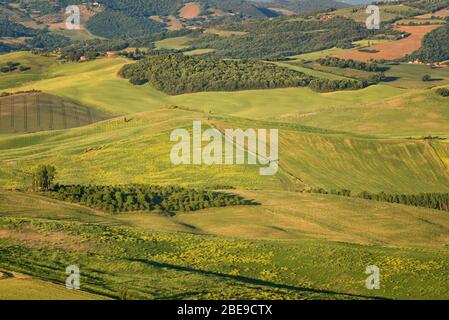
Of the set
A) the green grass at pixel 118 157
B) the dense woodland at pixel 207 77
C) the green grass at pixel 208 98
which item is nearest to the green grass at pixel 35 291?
the green grass at pixel 118 157

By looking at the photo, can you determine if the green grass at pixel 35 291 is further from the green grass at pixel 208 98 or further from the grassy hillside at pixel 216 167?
the green grass at pixel 208 98

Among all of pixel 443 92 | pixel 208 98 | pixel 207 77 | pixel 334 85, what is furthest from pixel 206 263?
pixel 207 77

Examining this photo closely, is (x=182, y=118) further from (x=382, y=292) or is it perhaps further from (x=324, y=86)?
(x=382, y=292)

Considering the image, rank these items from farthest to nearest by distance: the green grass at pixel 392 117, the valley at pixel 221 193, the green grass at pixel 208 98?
the green grass at pixel 208 98 → the green grass at pixel 392 117 → the valley at pixel 221 193

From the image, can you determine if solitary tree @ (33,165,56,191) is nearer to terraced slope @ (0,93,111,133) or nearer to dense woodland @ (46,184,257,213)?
dense woodland @ (46,184,257,213)

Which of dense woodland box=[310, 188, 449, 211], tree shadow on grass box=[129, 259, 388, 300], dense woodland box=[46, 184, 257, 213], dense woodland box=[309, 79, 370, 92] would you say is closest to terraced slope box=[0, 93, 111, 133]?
dense woodland box=[309, 79, 370, 92]

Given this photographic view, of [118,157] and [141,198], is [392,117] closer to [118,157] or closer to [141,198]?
[118,157]
